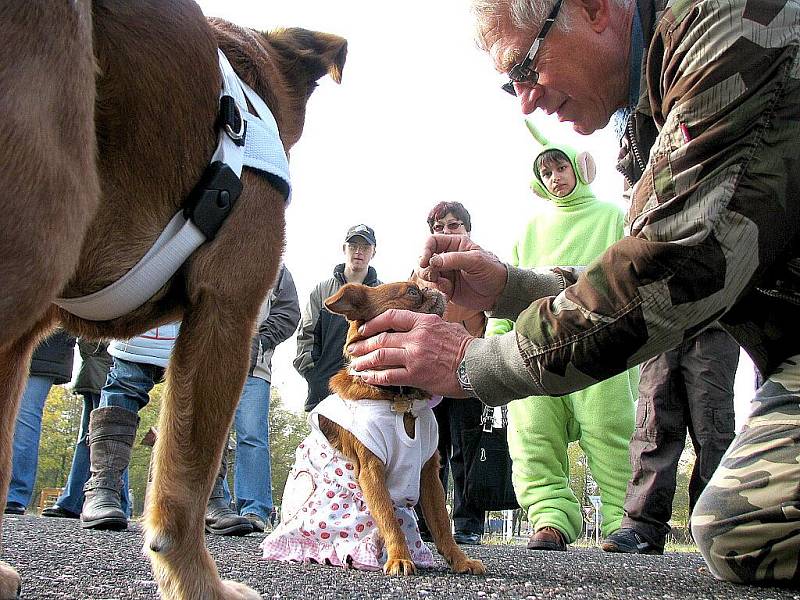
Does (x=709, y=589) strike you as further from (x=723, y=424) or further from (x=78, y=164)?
(x=78, y=164)

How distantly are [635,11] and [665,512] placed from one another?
3288 mm

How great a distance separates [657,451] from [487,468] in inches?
54.2

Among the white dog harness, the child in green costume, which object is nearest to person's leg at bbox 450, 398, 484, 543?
the child in green costume

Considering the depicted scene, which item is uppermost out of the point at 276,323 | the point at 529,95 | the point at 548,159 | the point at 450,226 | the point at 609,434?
the point at 548,159

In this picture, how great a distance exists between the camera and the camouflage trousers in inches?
98.7

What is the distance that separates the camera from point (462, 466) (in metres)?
5.67

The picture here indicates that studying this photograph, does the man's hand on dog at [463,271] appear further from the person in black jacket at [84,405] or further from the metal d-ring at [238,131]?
the person in black jacket at [84,405]

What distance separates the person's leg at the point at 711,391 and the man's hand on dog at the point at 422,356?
2721 mm

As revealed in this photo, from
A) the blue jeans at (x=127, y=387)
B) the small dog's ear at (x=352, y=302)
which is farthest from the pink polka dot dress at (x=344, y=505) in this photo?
the blue jeans at (x=127, y=387)

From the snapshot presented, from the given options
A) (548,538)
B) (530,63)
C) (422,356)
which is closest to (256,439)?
(548,538)

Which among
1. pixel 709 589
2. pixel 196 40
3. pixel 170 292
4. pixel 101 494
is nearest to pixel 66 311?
pixel 170 292

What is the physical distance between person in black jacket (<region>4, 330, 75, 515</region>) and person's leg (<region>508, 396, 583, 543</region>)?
3.87 m

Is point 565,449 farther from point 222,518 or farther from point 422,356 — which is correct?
point 422,356

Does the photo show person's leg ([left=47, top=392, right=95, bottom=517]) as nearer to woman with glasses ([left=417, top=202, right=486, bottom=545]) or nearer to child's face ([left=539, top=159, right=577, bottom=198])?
woman with glasses ([left=417, top=202, right=486, bottom=545])
